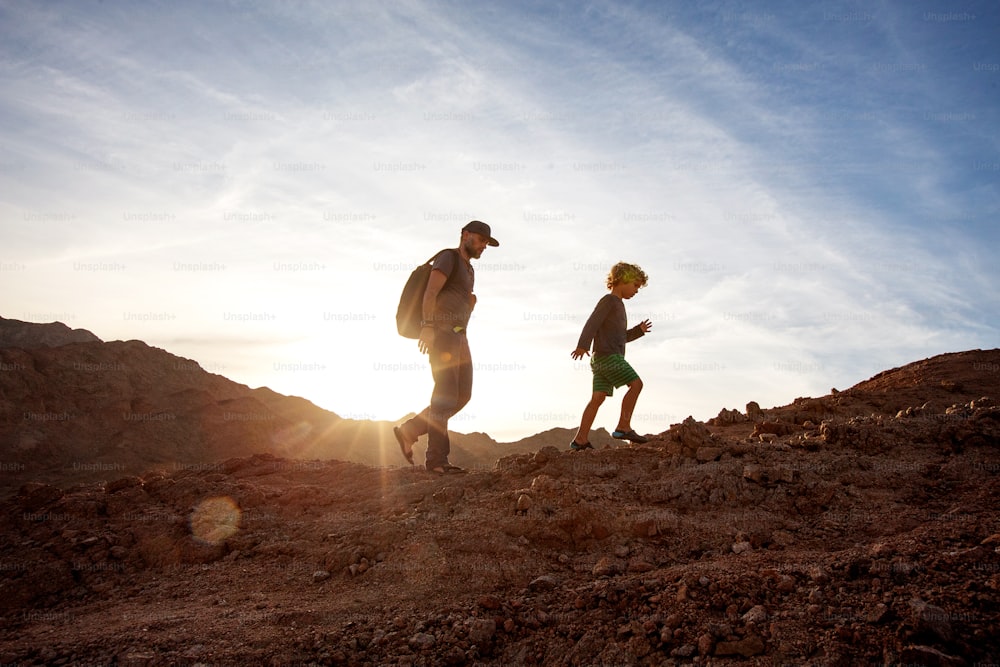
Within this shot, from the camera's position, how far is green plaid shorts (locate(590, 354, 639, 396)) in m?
6.78

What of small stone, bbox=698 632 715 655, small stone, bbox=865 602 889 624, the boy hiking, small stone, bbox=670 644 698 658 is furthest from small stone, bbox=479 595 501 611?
the boy hiking

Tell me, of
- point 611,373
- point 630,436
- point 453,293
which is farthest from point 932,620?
point 453,293

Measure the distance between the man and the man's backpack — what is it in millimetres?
96

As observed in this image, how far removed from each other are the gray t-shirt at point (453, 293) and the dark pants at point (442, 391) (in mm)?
118

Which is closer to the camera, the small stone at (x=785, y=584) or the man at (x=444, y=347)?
the small stone at (x=785, y=584)

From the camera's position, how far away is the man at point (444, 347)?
6.11 meters

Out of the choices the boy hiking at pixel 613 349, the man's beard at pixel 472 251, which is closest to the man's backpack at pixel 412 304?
the man's beard at pixel 472 251

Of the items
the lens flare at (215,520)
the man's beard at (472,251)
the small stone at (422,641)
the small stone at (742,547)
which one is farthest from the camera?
the man's beard at (472,251)

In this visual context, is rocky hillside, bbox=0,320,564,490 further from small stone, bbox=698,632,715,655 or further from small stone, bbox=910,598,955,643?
small stone, bbox=910,598,955,643

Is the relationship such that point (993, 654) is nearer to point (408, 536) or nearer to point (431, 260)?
point (408, 536)

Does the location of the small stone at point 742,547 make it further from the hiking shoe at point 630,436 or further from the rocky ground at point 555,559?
the hiking shoe at point 630,436

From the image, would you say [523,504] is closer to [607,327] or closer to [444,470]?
[444,470]

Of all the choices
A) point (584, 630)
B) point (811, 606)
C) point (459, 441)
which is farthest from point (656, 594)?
point (459, 441)

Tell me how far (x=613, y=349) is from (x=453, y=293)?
1798 millimetres
